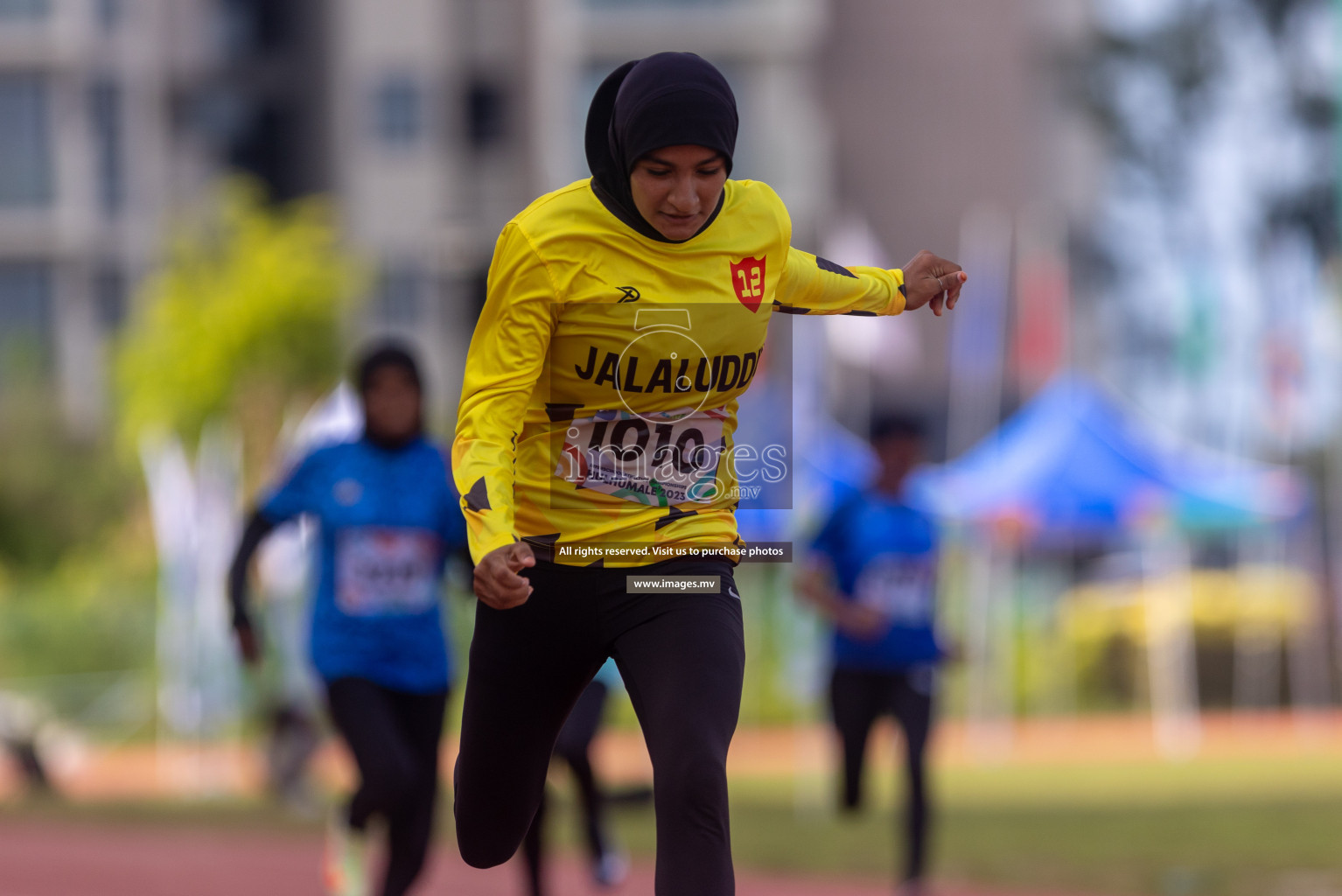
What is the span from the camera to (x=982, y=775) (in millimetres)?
18547

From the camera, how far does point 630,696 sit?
173 inches

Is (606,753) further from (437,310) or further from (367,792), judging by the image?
(437,310)

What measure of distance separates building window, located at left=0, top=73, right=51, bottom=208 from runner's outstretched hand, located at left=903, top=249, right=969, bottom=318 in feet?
130

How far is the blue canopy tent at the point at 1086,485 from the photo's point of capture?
21219mm

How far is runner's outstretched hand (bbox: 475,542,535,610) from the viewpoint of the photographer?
3973 mm

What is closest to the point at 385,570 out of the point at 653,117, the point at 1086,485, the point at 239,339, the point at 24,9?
the point at 653,117

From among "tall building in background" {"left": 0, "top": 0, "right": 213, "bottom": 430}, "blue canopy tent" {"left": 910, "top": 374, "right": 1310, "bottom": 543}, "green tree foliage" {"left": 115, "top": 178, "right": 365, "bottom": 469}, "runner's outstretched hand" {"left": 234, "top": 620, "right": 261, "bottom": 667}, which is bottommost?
"runner's outstretched hand" {"left": 234, "top": 620, "right": 261, "bottom": 667}

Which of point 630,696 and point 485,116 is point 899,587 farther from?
point 485,116

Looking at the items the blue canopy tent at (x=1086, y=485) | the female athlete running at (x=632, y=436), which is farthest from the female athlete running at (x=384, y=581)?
the blue canopy tent at (x=1086, y=485)

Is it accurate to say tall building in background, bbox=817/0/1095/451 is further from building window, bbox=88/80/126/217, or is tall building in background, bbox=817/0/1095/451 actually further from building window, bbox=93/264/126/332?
building window, bbox=93/264/126/332

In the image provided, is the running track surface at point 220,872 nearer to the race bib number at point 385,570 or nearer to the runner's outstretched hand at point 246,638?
the race bib number at point 385,570

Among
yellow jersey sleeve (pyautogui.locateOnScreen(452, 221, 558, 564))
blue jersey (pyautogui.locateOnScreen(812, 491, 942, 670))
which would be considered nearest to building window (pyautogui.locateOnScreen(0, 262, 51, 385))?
blue jersey (pyautogui.locateOnScreen(812, 491, 942, 670))

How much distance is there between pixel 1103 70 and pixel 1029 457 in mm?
19805

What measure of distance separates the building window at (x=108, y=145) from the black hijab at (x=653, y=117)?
131 ft
